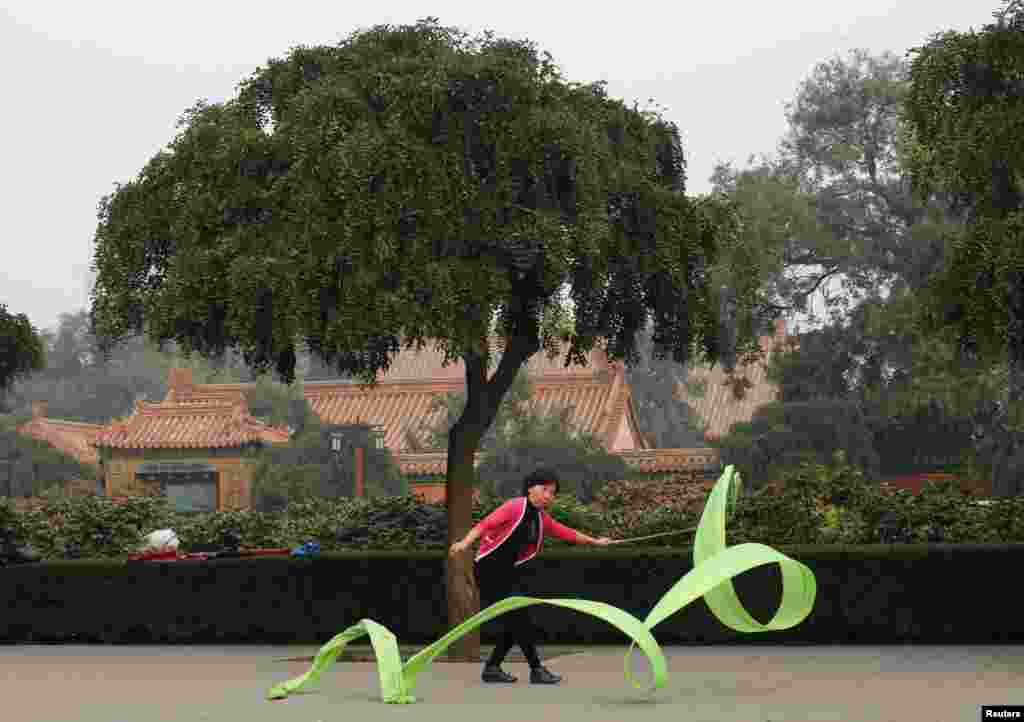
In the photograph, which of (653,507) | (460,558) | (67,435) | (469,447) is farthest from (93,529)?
(67,435)

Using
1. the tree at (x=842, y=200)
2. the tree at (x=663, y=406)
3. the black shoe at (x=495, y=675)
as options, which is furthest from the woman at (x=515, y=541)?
the tree at (x=663, y=406)

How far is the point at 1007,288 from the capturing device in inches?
648

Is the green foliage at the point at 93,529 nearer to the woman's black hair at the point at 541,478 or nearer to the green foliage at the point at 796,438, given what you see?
the woman's black hair at the point at 541,478

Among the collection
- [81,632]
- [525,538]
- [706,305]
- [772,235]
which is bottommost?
[81,632]

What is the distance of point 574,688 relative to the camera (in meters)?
13.7

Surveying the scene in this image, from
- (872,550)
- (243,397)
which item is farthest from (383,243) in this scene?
(243,397)

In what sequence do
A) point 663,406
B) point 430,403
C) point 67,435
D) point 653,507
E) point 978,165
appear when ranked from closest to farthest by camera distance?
point 978,165 < point 653,507 < point 430,403 < point 67,435 < point 663,406

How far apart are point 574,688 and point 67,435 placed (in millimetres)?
52177

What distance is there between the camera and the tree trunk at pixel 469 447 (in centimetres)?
1838

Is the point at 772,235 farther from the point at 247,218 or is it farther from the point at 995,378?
the point at 247,218

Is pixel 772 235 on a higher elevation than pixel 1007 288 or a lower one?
higher

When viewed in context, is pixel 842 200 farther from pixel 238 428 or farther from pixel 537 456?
pixel 238 428

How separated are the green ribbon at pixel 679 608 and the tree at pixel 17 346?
506 inches

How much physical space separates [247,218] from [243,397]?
140ft
